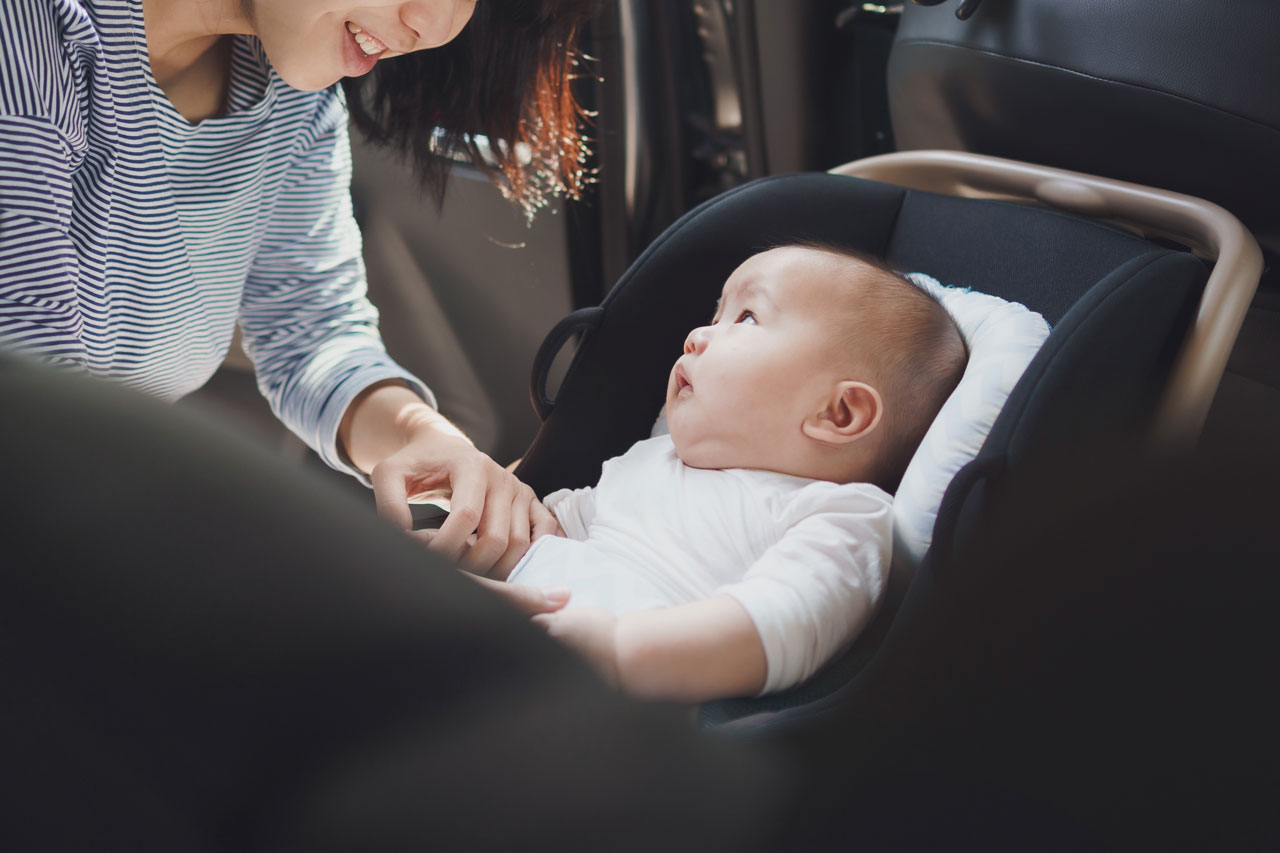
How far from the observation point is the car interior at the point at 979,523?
1.06 ft

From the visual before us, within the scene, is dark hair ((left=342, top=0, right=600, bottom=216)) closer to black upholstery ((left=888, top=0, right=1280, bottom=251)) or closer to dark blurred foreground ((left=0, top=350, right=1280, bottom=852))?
black upholstery ((left=888, top=0, right=1280, bottom=251))

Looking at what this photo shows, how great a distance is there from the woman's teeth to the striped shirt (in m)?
0.18

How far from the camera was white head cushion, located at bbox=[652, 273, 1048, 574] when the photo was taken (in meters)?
0.78

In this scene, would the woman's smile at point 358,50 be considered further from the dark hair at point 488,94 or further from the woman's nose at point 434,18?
the dark hair at point 488,94

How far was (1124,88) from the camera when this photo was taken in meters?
0.85

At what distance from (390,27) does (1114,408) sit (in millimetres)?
666

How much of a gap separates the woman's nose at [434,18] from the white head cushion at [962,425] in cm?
53

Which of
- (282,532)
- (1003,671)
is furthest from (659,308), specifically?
(282,532)

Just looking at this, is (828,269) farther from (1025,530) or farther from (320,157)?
(320,157)

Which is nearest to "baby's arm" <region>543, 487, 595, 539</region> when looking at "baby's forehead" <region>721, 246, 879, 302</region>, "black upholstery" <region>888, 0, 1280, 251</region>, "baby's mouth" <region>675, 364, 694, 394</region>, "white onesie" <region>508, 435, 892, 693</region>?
"white onesie" <region>508, 435, 892, 693</region>

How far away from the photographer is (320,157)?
1137 millimetres

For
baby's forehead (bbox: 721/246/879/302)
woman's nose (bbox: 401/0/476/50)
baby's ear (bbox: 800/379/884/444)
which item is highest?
woman's nose (bbox: 401/0/476/50)

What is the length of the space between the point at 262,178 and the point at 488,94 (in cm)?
26

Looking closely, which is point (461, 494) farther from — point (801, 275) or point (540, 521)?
point (801, 275)
